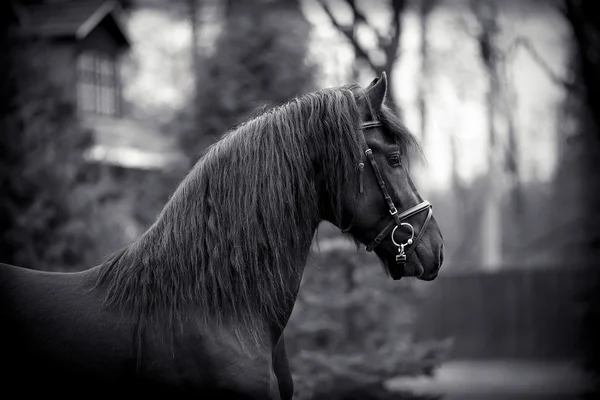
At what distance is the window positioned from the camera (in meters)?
21.2

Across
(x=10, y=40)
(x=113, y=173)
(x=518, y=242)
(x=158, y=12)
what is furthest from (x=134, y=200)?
(x=518, y=242)

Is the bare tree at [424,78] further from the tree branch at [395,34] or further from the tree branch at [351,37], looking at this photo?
the tree branch at [351,37]

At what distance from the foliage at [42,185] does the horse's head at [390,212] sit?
590 cm

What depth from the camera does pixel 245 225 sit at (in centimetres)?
336

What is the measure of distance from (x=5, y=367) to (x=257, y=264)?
4.05ft

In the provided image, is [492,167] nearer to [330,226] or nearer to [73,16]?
[73,16]

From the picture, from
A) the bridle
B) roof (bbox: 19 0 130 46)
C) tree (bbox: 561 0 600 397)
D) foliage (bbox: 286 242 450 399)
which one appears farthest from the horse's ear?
roof (bbox: 19 0 130 46)

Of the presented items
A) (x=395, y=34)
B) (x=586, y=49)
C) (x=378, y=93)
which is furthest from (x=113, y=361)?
(x=586, y=49)

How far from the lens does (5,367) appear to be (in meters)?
3.15

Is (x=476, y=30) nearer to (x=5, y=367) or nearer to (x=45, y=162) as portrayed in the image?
(x=45, y=162)

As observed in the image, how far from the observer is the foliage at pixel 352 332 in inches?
302

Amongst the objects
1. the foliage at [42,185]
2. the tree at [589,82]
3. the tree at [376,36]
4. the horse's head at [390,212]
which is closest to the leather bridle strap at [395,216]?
the horse's head at [390,212]

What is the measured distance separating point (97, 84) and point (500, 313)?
13.9 meters

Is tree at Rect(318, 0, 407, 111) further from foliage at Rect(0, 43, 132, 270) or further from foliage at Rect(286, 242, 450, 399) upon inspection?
foliage at Rect(0, 43, 132, 270)
